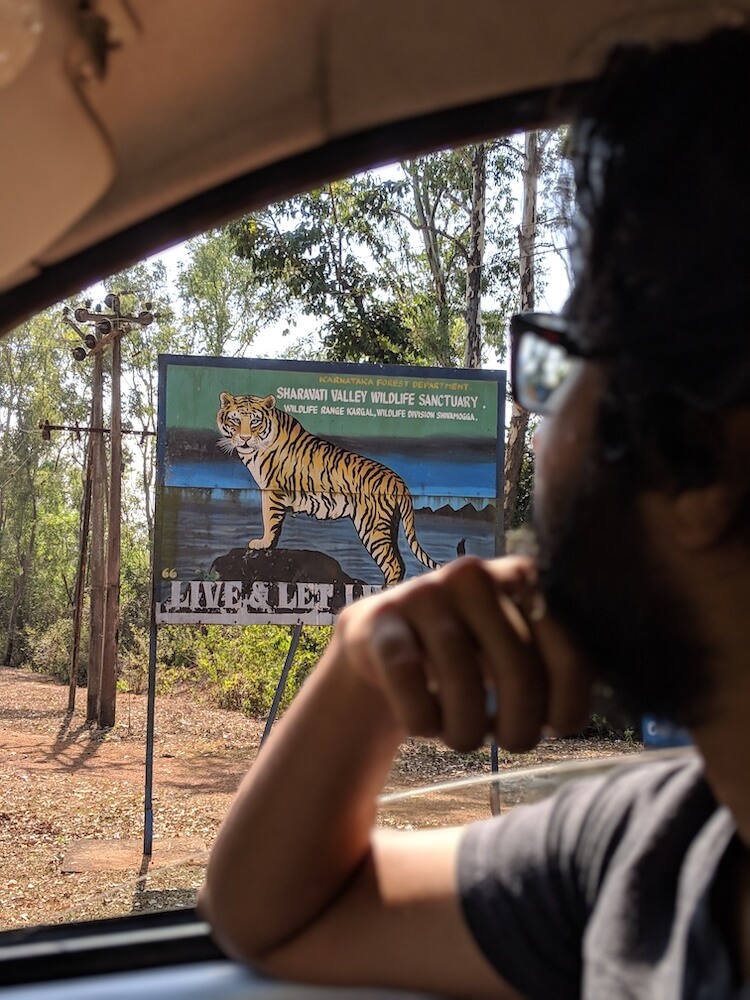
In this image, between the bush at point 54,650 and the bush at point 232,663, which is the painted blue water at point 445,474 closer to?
the bush at point 232,663

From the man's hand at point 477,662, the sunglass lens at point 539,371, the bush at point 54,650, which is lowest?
the bush at point 54,650

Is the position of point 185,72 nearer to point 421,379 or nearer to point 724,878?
point 724,878

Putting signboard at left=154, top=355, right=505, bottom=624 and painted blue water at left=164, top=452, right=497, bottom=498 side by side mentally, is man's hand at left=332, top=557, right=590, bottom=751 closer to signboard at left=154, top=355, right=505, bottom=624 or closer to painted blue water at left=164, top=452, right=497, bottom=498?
signboard at left=154, top=355, right=505, bottom=624

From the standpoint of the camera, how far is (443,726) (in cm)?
93

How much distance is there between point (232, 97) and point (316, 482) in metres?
5.08

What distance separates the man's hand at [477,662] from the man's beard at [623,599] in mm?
35

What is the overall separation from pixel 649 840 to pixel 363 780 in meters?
0.32

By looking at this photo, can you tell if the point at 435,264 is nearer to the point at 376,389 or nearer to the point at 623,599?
the point at 376,389

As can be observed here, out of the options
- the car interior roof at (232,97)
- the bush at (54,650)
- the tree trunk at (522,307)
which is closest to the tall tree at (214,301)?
the bush at (54,650)

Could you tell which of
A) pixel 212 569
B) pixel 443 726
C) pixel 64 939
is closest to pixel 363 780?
pixel 443 726

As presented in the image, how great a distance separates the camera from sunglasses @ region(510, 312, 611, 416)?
945 mm

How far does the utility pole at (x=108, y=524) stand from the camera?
10.0 metres

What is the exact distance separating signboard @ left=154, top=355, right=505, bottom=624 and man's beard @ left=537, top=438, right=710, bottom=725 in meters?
5.08

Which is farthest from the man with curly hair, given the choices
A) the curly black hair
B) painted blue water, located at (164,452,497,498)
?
painted blue water, located at (164,452,497,498)
